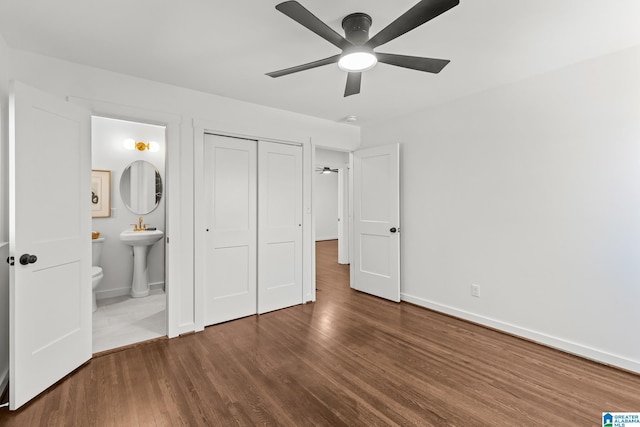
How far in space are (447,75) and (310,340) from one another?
9.07ft

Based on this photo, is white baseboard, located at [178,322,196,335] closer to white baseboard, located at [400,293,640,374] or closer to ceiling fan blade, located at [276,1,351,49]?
white baseboard, located at [400,293,640,374]

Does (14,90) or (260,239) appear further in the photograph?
(260,239)

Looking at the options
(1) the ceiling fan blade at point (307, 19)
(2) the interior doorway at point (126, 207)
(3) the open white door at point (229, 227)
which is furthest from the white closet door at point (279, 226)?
(1) the ceiling fan blade at point (307, 19)

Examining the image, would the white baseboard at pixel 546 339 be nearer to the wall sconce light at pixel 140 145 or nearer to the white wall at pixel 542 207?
the white wall at pixel 542 207

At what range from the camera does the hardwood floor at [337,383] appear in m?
1.85

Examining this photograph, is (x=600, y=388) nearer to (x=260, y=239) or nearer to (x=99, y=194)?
(x=260, y=239)

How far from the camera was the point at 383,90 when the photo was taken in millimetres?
3166

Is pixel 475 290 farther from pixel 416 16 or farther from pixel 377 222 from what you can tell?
pixel 416 16

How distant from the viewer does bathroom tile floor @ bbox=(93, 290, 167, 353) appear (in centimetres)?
288

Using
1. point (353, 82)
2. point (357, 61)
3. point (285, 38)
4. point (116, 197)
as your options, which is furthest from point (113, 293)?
point (357, 61)

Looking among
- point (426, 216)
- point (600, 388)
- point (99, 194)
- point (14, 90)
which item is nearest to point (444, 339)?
point (600, 388)

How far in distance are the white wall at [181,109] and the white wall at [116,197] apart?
156 centimetres

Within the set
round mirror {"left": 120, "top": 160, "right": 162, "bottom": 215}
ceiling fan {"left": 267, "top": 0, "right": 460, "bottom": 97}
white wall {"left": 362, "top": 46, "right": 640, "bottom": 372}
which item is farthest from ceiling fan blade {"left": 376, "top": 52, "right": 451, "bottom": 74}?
round mirror {"left": 120, "top": 160, "right": 162, "bottom": 215}

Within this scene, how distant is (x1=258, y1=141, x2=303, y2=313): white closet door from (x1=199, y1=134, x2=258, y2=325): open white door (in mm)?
98
